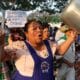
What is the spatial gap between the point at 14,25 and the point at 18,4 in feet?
66.9

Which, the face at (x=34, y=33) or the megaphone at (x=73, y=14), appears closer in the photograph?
the megaphone at (x=73, y=14)

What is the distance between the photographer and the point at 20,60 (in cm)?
422

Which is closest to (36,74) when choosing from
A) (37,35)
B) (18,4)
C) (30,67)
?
(30,67)

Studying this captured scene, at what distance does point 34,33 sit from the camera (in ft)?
13.9

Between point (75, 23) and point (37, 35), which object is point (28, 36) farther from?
point (75, 23)

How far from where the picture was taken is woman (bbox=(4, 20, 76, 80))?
418cm

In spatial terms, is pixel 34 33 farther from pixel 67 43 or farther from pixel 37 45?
pixel 67 43

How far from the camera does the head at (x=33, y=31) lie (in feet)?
13.8

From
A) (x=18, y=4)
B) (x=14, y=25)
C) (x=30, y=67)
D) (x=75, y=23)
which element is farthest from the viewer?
(x=18, y=4)

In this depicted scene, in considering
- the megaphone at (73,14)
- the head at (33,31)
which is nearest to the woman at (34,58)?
the head at (33,31)

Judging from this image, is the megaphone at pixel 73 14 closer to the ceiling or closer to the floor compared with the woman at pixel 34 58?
closer to the ceiling

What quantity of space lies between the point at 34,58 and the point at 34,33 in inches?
10.1

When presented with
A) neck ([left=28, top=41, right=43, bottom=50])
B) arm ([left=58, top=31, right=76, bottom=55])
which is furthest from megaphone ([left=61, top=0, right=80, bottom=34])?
neck ([left=28, top=41, right=43, bottom=50])

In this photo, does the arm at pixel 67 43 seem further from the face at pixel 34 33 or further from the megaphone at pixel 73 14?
the megaphone at pixel 73 14
